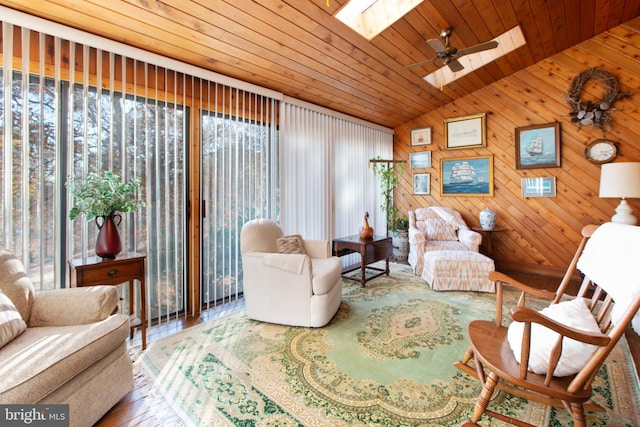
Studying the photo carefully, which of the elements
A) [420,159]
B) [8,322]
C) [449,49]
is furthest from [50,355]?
[420,159]

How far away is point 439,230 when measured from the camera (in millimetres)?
4328

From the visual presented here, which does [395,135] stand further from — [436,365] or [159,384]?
[159,384]

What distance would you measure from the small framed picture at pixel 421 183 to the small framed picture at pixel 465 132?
0.60m

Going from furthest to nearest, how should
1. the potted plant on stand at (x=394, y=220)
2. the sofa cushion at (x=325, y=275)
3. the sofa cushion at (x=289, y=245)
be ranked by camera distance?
the potted plant on stand at (x=394, y=220), the sofa cushion at (x=289, y=245), the sofa cushion at (x=325, y=275)

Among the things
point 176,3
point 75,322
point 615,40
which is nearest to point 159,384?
point 75,322

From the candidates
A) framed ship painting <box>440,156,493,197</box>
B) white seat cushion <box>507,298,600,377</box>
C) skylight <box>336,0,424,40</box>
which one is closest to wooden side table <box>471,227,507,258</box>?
framed ship painting <box>440,156,493,197</box>

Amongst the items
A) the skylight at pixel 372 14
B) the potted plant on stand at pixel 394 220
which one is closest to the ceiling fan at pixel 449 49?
the skylight at pixel 372 14

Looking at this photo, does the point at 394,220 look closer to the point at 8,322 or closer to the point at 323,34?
the point at 323,34

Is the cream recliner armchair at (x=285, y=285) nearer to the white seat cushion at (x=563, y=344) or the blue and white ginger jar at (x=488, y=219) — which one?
→ the white seat cushion at (x=563, y=344)

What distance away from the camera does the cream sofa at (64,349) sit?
116 cm

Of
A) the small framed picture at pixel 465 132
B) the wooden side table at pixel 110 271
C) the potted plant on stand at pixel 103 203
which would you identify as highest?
the small framed picture at pixel 465 132

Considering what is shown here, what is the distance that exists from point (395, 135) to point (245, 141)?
10.9 feet

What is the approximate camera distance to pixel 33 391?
112 centimetres

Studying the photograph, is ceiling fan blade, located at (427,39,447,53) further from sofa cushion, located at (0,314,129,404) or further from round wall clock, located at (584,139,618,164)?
sofa cushion, located at (0,314,129,404)
